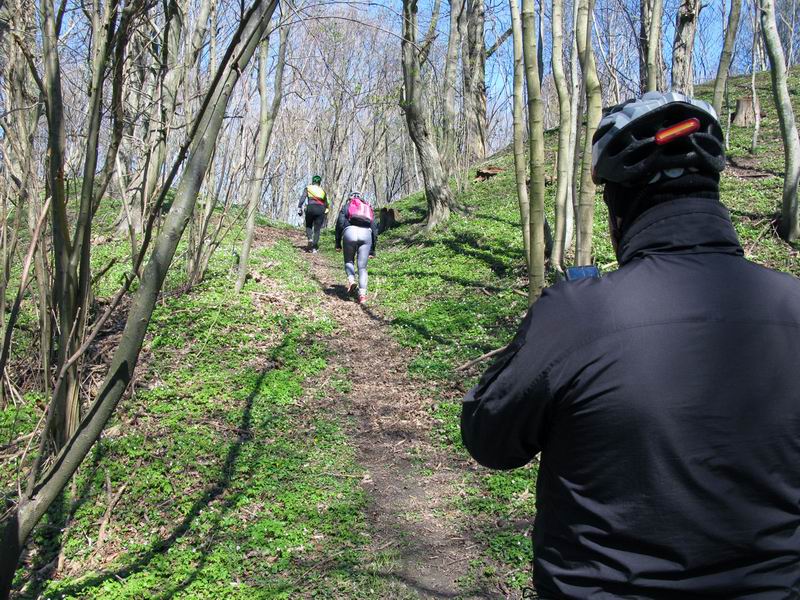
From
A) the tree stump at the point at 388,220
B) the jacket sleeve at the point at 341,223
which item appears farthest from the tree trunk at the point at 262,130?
the tree stump at the point at 388,220

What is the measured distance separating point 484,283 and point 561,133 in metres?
3.17

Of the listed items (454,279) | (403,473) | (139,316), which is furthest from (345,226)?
Result: (139,316)

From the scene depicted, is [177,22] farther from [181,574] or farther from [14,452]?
[181,574]

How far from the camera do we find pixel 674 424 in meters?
1.30

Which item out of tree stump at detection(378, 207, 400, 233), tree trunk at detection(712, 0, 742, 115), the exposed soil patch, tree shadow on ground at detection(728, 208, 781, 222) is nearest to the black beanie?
tree trunk at detection(712, 0, 742, 115)

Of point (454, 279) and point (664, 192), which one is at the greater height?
point (664, 192)

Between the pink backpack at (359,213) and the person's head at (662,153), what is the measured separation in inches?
361

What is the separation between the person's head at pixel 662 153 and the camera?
1.46m

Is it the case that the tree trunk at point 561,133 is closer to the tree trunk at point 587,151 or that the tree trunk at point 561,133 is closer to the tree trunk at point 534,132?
the tree trunk at point 587,151

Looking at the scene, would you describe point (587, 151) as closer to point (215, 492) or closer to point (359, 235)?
point (215, 492)

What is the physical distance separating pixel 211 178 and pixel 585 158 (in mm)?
6367

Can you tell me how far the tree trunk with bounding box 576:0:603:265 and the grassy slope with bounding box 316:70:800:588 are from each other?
2112mm

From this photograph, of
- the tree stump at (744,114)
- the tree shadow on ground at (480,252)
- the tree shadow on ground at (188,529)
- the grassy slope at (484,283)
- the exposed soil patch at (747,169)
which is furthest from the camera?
the tree stump at (744,114)

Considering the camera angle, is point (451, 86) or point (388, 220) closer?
point (451, 86)
